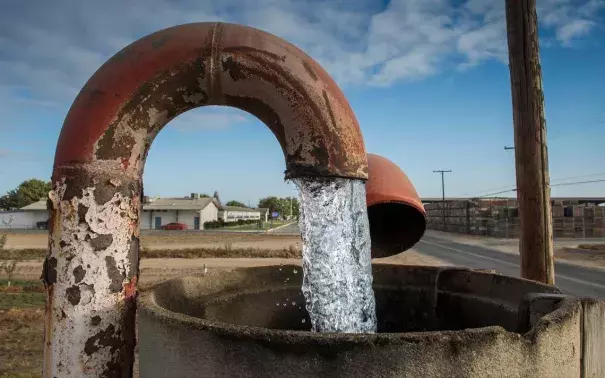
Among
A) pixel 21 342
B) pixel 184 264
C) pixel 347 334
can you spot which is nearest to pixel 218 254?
pixel 184 264

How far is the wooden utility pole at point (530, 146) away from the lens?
3.57 meters

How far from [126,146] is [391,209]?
6.17ft

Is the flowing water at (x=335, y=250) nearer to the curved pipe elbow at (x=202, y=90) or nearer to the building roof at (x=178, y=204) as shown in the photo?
the curved pipe elbow at (x=202, y=90)

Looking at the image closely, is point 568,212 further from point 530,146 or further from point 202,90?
point 202,90

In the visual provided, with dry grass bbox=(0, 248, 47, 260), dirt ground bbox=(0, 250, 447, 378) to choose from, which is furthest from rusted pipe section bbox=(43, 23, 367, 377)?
dry grass bbox=(0, 248, 47, 260)

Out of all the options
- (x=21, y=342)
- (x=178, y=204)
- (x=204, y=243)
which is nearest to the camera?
(x=21, y=342)

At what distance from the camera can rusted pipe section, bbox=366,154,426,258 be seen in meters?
2.56

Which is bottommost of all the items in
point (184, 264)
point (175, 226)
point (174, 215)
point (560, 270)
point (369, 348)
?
point (184, 264)

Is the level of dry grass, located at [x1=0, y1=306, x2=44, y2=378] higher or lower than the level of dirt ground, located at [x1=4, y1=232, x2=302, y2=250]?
lower

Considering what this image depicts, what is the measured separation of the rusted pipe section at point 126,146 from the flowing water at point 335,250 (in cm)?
11

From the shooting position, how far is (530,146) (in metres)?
3.62

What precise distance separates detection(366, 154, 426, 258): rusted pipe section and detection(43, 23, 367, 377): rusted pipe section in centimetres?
39

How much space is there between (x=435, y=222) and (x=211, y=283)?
41.4 m

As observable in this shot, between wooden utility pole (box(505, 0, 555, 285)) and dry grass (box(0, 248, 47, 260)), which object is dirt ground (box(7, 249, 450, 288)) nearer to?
dry grass (box(0, 248, 47, 260))
